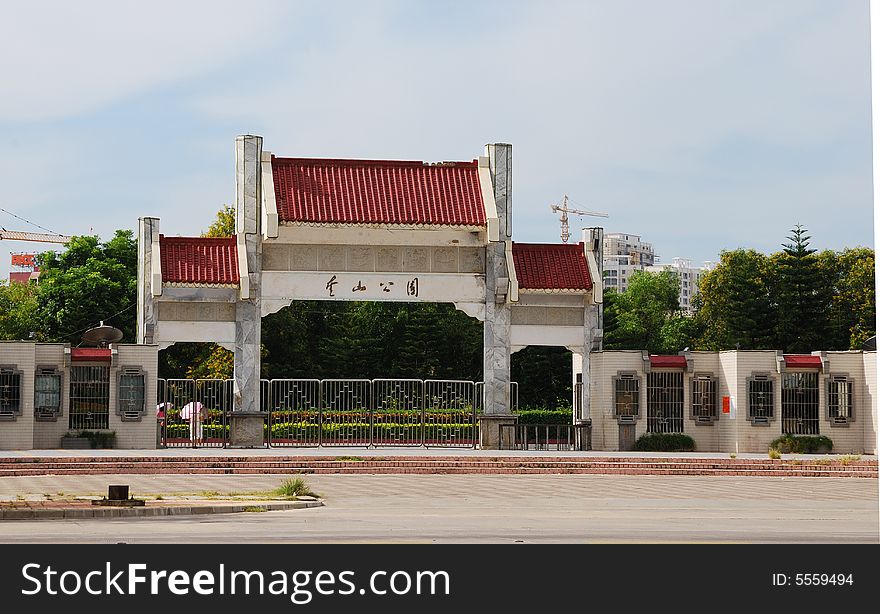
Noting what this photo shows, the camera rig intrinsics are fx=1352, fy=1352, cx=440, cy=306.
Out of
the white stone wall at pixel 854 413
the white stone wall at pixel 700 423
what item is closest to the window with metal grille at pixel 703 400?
the white stone wall at pixel 700 423

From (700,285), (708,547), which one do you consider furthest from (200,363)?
(708,547)

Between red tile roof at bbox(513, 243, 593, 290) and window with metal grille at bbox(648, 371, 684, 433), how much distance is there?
3354mm

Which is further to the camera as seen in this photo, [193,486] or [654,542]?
[193,486]

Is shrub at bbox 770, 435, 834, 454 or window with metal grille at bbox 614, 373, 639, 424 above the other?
window with metal grille at bbox 614, 373, 639, 424

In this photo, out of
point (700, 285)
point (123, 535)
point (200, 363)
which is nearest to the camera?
point (123, 535)

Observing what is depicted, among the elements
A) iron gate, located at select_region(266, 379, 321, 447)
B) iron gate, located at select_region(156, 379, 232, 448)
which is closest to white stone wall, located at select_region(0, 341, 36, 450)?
iron gate, located at select_region(156, 379, 232, 448)

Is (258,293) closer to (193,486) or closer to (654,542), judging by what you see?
(193,486)

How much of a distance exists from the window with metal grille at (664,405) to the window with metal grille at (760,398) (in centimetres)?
199

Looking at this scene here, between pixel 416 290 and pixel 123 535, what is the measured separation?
2345 cm

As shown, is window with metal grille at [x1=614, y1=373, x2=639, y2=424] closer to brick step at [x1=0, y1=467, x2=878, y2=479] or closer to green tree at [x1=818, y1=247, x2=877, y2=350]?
brick step at [x1=0, y1=467, x2=878, y2=479]

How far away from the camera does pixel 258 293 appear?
3838 cm

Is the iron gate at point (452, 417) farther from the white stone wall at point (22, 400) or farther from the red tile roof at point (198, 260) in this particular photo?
the white stone wall at point (22, 400)

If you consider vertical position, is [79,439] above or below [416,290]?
below

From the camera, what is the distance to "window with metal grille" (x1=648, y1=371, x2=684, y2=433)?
39250 mm
